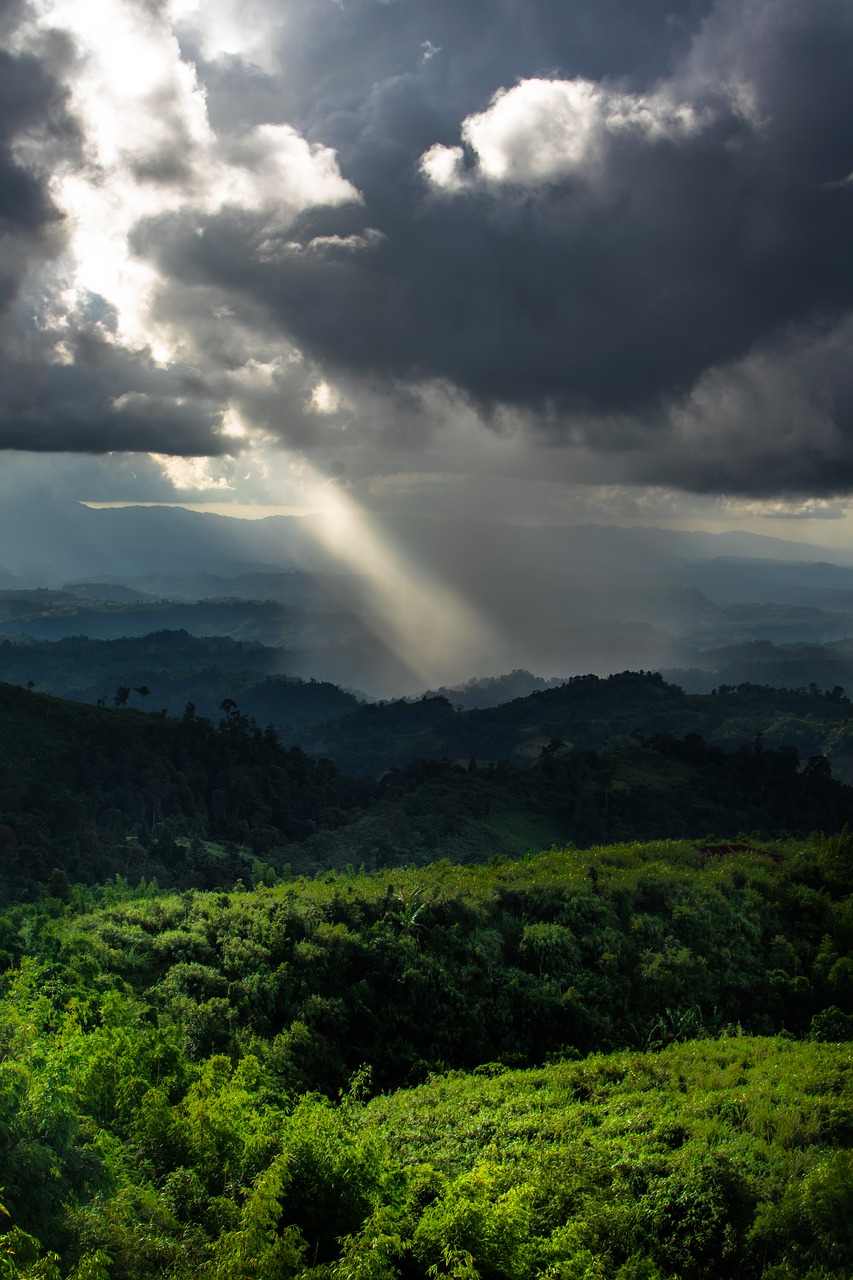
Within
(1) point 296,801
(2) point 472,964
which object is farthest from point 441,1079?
(1) point 296,801

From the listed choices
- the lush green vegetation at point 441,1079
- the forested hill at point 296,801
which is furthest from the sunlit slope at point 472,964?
the forested hill at point 296,801

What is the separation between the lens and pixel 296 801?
132125 millimetres

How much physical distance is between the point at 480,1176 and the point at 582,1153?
12.3ft

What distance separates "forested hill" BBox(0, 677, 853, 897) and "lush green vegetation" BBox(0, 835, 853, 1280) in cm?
5516

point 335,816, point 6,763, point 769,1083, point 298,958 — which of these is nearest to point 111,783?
point 6,763

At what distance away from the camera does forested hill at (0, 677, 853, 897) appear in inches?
4003

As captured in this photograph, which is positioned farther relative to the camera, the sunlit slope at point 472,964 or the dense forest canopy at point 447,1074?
the sunlit slope at point 472,964

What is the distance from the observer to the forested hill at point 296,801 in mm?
101688

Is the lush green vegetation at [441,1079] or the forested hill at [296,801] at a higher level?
the lush green vegetation at [441,1079]

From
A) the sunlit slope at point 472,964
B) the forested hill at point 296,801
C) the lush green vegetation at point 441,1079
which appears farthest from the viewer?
the forested hill at point 296,801

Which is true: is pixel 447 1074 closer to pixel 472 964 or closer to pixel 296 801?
pixel 472 964

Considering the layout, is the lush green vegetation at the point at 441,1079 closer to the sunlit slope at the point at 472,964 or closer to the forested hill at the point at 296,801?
the sunlit slope at the point at 472,964

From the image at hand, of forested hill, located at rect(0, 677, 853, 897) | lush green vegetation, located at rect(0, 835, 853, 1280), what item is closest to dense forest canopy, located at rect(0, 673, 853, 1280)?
lush green vegetation, located at rect(0, 835, 853, 1280)

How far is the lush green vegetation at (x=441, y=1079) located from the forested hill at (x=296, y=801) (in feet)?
181
